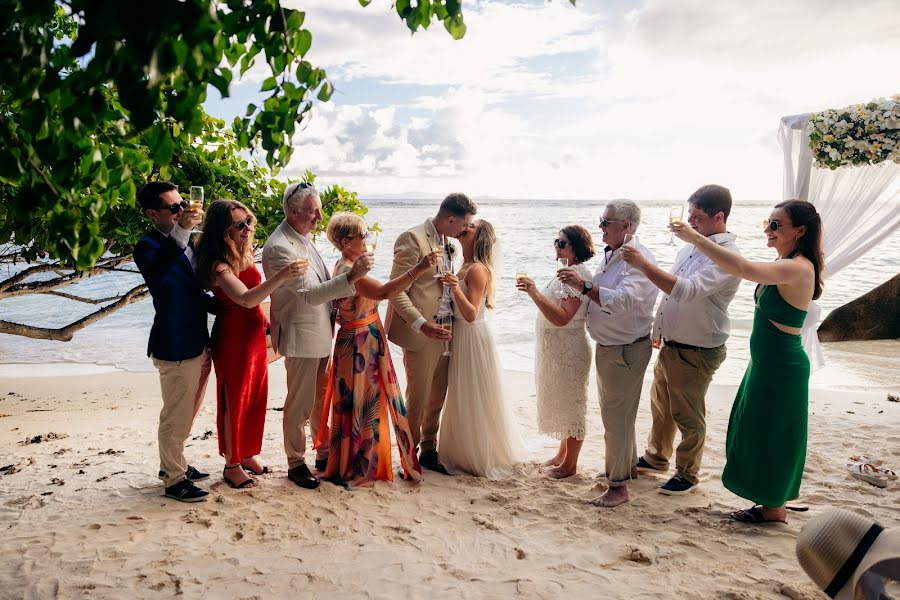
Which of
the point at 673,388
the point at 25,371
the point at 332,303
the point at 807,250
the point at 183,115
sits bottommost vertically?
the point at 25,371

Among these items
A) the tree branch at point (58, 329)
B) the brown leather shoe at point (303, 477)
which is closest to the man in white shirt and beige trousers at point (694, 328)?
the brown leather shoe at point (303, 477)

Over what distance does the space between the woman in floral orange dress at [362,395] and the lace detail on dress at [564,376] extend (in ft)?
3.48

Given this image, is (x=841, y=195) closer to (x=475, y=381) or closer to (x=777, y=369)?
(x=777, y=369)

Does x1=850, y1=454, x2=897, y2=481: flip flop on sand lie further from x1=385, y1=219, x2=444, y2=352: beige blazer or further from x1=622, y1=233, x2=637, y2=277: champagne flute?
x1=385, y1=219, x2=444, y2=352: beige blazer

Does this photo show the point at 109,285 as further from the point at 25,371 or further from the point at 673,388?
the point at 673,388

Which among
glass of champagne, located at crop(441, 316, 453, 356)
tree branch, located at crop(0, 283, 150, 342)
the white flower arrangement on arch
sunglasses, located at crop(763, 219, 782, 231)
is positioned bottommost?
tree branch, located at crop(0, 283, 150, 342)

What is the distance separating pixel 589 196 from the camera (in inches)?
2972

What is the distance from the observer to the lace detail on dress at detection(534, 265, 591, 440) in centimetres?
486

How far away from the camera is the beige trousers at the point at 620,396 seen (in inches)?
177

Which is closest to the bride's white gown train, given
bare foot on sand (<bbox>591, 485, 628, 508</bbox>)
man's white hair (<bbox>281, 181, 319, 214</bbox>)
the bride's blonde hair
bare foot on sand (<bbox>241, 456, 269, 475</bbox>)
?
the bride's blonde hair

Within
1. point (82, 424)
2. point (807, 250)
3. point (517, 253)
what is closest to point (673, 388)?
point (807, 250)

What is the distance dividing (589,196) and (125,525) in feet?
246

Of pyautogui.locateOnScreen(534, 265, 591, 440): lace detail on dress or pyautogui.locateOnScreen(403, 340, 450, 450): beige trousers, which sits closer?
pyautogui.locateOnScreen(534, 265, 591, 440): lace detail on dress

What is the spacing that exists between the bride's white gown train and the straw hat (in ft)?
9.76
